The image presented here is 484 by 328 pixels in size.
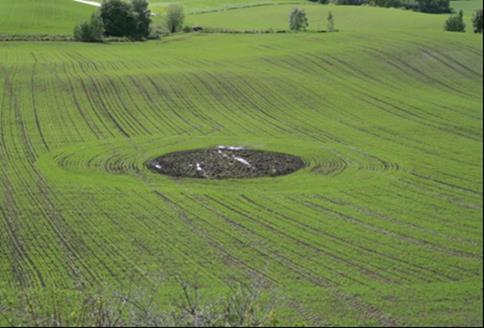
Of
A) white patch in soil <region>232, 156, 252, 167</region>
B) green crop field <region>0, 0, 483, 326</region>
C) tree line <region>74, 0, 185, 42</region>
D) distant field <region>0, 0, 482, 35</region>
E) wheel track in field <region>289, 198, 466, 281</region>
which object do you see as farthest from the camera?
tree line <region>74, 0, 185, 42</region>

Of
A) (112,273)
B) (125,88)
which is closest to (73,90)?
(125,88)

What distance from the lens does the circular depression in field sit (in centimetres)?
3572

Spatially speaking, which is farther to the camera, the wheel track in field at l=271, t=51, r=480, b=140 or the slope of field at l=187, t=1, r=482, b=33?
the slope of field at l=187, t=1, r=482, b=33

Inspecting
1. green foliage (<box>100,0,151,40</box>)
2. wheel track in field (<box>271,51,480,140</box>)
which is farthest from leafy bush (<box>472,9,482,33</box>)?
green foliage (<box>100,0,151,40</box>)

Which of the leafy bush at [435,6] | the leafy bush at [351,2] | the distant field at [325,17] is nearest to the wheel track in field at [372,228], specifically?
the distant field at [325,17]

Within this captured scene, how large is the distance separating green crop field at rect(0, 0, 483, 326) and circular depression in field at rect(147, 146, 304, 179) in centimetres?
90

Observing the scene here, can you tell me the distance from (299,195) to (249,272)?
29.3 feet

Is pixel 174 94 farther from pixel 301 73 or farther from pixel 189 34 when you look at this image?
pixel 189 34

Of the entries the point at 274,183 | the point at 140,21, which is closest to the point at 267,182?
the point at 274,183

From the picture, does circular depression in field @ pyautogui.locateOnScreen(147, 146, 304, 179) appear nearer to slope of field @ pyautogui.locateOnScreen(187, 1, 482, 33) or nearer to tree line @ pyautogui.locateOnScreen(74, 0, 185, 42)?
slope of field @ pyautogui.locateOnScreen(187, 1, 482, 33)

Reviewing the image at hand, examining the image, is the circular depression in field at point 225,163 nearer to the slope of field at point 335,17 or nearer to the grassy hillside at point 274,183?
the grassy hillside at point 274,183

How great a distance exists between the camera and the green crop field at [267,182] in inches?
877

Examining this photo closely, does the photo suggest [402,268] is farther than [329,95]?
No

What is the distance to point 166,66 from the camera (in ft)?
216
